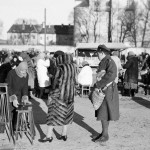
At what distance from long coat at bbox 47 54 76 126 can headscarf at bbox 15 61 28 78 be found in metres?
0.62

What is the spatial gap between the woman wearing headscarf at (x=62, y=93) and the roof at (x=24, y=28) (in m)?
107

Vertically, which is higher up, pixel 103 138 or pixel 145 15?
pixel 145 15

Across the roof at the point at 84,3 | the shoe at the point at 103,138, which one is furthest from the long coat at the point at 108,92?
the roof at the point at 84,3

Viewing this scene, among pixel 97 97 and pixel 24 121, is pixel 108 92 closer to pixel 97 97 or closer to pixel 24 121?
pixel 97 97

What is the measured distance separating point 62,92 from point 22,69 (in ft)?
2.87

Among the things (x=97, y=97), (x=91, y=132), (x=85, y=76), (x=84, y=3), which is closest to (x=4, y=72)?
(x=91, y=132)

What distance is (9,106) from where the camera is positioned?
7133mm

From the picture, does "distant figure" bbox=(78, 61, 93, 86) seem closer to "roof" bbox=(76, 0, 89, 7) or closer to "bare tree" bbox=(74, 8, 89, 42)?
"bare tree" bbox=(74, 8, 89, 42)

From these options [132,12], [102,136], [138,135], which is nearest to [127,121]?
[138,135]

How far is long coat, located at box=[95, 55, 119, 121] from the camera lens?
659 cm

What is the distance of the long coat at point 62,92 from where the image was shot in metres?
6.69

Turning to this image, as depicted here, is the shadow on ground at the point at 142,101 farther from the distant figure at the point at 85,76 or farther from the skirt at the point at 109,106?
the skirt at the point at 109,106

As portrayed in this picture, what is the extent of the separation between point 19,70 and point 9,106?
753mm

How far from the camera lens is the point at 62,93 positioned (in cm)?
668
